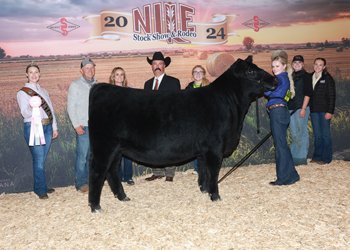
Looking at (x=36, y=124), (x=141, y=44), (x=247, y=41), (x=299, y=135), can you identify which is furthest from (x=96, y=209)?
(x=247, y=41)

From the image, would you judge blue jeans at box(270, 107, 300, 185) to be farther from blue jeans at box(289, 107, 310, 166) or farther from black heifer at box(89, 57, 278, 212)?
blue jeans at box(289, 107, 310, 166)

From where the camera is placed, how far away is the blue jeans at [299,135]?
5699 millimetres

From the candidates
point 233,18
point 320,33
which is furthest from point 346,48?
point 233,18

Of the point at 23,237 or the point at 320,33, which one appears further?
the point at 320,33

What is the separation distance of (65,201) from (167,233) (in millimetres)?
2145

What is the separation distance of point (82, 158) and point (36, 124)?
962mm

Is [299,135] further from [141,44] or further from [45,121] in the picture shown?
[45,121]

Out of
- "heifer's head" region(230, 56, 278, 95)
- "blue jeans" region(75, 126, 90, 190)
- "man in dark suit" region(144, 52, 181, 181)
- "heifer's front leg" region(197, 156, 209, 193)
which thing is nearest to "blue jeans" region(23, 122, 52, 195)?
"blue jeans" region(75, 126, 90, 190)

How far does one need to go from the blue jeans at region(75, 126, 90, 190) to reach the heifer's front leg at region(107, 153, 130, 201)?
962 millimetres

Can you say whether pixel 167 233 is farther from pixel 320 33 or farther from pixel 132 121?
pixel 320 33

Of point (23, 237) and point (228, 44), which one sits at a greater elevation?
point (228, 44)

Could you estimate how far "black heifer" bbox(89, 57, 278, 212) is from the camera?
3.48 m

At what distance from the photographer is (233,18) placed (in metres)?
6.11

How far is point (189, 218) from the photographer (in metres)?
3.45
